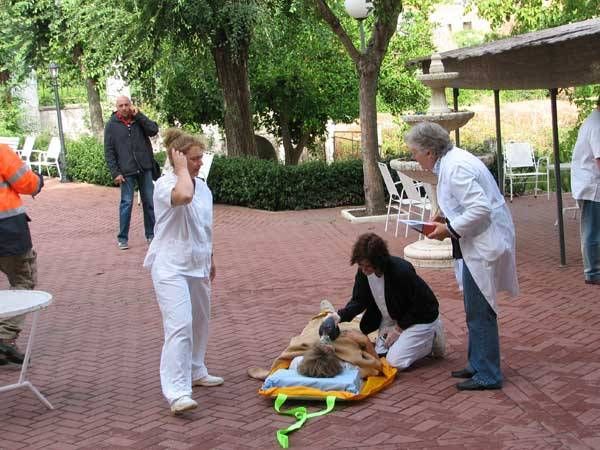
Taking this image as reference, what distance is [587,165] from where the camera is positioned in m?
8.00

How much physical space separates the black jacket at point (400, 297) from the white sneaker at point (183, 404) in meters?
1.26

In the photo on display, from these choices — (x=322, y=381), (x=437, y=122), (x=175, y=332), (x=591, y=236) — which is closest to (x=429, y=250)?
(x=437, y=122)

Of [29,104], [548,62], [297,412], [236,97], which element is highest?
[29,104]

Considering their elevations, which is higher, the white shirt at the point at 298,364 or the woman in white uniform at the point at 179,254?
the woman in white uniform at the point at 179,254

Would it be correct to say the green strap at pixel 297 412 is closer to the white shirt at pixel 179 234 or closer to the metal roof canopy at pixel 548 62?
the white shirt at pixel 179 234

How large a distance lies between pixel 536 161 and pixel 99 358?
1159cm

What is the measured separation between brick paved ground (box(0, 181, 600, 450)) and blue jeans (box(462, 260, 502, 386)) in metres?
0.13

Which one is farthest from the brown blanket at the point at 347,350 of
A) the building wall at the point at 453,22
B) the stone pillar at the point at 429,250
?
the building wall at the point at 453,22

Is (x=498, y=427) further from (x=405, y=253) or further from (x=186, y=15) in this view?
(x=186, y=15)

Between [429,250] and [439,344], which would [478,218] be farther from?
[429,250]

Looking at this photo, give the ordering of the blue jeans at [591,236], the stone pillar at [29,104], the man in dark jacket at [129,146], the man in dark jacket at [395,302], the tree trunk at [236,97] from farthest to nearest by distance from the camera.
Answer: the stone pillar at [29,104], the tree trunk at [236,97], the man in dark jacket at [129,146], the blue jeans at [591,236], the man in dark jacket at [395,302]

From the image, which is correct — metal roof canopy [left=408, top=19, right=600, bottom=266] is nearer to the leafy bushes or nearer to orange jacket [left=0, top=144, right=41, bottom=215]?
orange jacket [left=0, top=144, right=41, bottom=215]

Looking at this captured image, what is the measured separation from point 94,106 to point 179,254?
68.2 feet

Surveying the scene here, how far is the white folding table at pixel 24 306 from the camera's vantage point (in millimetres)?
5195
